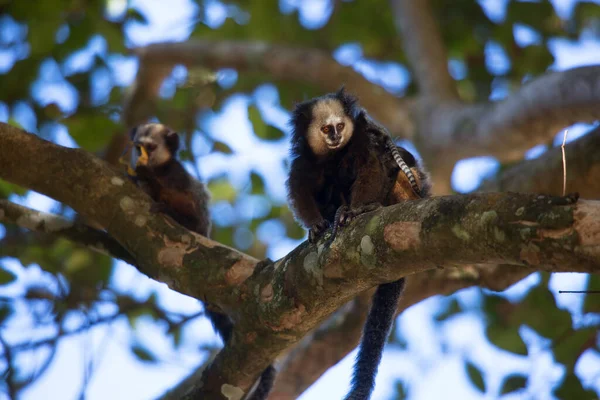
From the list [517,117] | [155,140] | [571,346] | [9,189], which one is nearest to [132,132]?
[155,140]

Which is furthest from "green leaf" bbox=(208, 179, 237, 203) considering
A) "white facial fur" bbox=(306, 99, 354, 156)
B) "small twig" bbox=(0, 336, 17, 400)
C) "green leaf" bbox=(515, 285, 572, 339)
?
"green leaf" bbox=(515, 285, 572, 339)

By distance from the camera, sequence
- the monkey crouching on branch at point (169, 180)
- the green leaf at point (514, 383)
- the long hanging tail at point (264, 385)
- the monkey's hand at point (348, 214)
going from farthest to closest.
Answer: the monkey crouching on branch at point (169, 180), the green leaf at point (514, 383), the long hanging tail at point (264, 385), the monkey's hand at point (348, 214)

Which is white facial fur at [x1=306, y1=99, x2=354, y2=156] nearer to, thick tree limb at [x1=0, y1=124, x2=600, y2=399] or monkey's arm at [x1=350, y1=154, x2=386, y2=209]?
monkey's arm at [x1=350, y1=154, x2=386, y2=209]

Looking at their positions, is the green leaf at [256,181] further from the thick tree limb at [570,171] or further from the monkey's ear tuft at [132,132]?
the thick tree limb at [570,171]

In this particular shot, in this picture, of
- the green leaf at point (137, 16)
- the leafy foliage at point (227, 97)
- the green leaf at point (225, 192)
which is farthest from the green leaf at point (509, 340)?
the green leaf at point (137, 16)

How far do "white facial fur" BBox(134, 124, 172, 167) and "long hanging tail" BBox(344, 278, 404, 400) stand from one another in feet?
7.71

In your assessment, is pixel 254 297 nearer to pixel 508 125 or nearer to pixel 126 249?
pixel 126 249

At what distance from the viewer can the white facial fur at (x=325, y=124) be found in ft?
14.3

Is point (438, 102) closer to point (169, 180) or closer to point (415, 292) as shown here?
point (415, 292)

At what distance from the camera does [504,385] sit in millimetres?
4676

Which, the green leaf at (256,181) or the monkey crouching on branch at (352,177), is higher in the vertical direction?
the green leaf at (256,181)

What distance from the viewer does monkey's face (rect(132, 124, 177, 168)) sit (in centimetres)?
528

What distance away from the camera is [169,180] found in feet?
16.8

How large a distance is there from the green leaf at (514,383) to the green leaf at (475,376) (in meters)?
0.25
